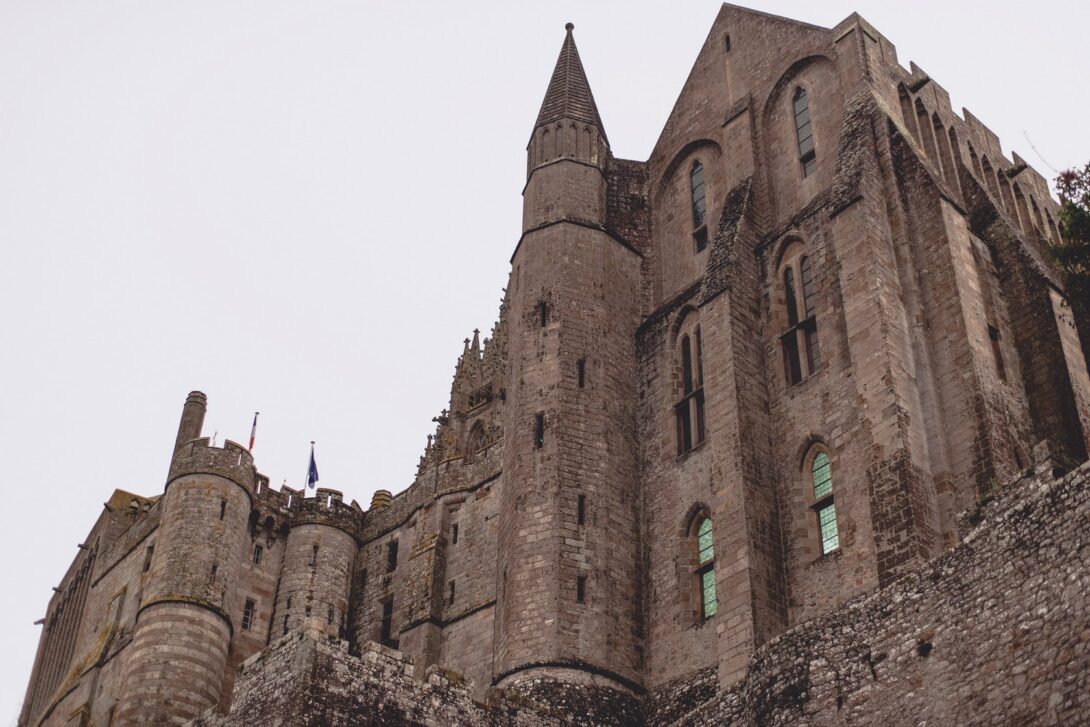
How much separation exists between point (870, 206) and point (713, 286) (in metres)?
4.06

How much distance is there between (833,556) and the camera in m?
26.5

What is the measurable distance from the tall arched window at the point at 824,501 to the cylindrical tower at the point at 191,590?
15.5 meters

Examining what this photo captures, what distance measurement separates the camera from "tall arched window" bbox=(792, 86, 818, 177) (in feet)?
108

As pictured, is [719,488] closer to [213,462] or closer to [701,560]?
[701,560]

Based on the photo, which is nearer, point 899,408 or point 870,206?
point 899,408

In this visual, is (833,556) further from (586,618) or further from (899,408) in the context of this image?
(586,618)

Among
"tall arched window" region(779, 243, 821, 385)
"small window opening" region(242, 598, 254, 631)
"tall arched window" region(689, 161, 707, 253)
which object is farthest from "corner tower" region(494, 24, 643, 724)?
"small window opening" region(242, 598, 254, 631)

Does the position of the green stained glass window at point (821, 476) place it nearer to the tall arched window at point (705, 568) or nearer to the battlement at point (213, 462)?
the tall arched window at point (705, 568)

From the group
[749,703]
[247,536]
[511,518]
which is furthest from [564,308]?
[749,703]

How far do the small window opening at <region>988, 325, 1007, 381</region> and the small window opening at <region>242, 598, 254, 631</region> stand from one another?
2084 centimetres

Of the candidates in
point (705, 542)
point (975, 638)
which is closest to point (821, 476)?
point (705, 542)

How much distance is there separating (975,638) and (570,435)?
15.7m

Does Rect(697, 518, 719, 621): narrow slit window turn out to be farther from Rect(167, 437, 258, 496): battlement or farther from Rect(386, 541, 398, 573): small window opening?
Rect(167, 437, 258, 496): battlement

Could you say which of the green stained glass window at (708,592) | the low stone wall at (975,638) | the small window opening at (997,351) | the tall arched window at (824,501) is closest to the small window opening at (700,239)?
the tall arched window at (824,501)
